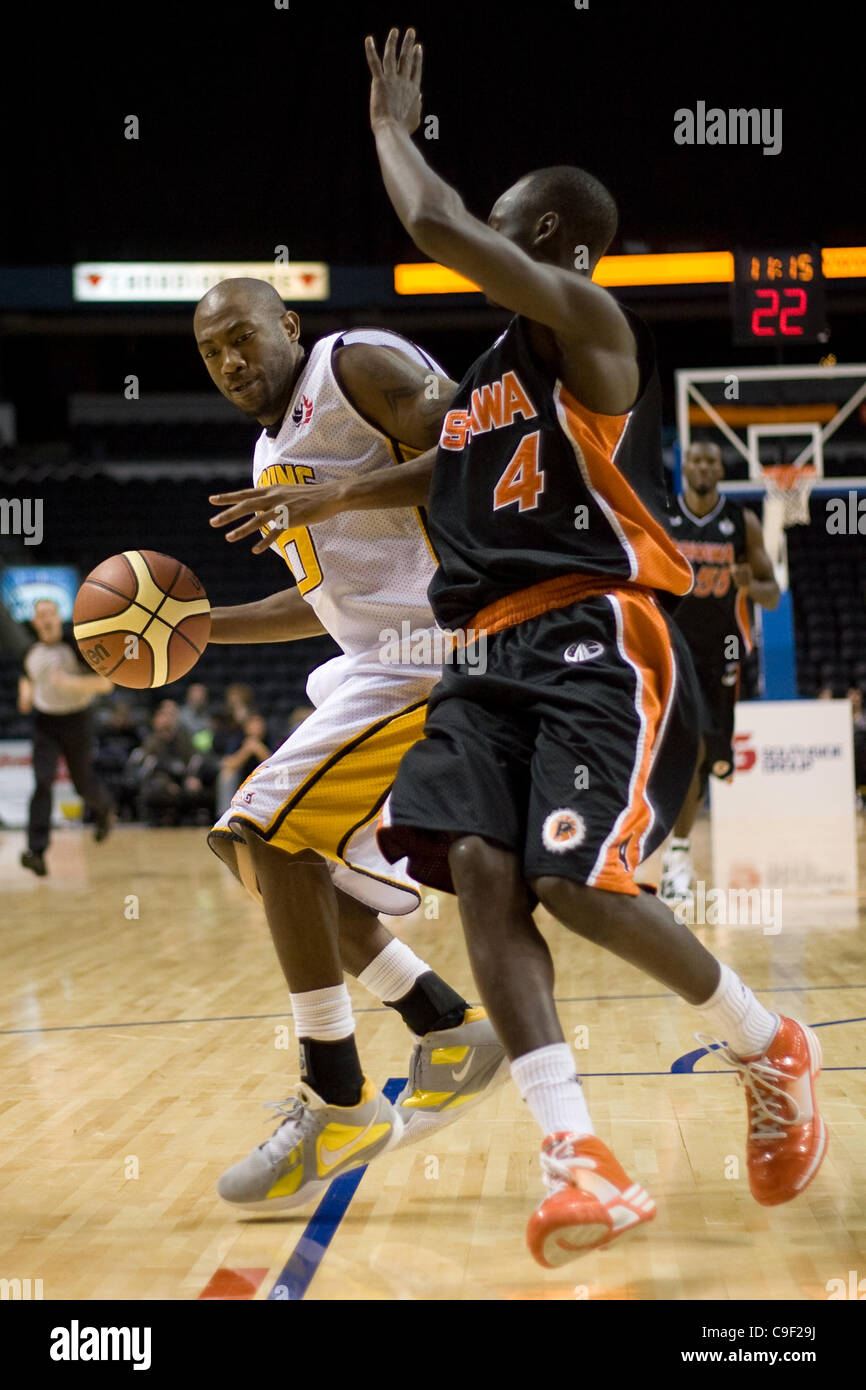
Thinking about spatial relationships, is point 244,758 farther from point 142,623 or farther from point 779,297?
point 142,623

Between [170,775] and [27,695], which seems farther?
[170,775]

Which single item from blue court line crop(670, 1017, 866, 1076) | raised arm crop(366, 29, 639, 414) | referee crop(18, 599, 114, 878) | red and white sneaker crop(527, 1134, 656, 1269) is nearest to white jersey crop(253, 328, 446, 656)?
raised arm crop(366, 29, 639, 414)

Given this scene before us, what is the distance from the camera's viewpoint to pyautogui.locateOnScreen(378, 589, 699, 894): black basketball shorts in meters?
2.09

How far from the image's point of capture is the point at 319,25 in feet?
56.9

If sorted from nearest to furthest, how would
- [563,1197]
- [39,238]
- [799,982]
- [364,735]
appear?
[563,1197] → [364,735] → [799,982] → [39,238]

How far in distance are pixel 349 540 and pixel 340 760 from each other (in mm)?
496

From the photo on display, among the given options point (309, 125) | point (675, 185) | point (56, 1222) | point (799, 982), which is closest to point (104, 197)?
point (309, 125)

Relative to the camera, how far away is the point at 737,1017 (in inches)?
90.7

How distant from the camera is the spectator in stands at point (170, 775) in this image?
49.1 ft

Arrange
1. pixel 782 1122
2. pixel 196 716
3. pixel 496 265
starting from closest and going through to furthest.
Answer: pixel 496 265 < pixel 782 1122 < pixel 196 716

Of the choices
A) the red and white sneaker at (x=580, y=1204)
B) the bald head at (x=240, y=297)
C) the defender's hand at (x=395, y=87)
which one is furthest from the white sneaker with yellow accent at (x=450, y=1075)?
the defender's hand at (x=395, y=87)
